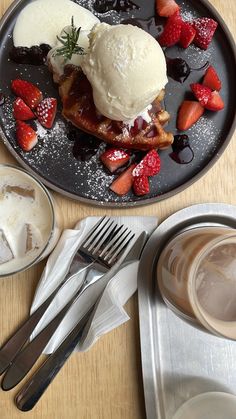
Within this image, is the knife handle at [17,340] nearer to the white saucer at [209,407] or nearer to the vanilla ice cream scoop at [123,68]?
the white saucer at [209,407]

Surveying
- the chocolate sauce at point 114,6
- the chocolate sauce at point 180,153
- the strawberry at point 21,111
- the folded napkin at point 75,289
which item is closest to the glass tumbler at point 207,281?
the folded napkin at point 75,289

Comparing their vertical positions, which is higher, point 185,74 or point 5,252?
point 185,74

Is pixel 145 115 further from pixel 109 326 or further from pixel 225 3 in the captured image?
pixel 109 326

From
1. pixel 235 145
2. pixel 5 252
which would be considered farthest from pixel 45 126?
pixel 235 145

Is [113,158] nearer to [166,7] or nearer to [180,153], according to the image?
[180,153]

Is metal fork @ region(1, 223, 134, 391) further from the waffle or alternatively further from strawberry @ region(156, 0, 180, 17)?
strawberry @ region(156, 0, 180, 17)

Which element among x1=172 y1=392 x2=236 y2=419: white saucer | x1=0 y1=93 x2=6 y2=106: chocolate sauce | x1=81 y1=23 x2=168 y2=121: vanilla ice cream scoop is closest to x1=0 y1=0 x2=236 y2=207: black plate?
x1=0 y1=93 x2=6 y2=106: chocolate sauce
